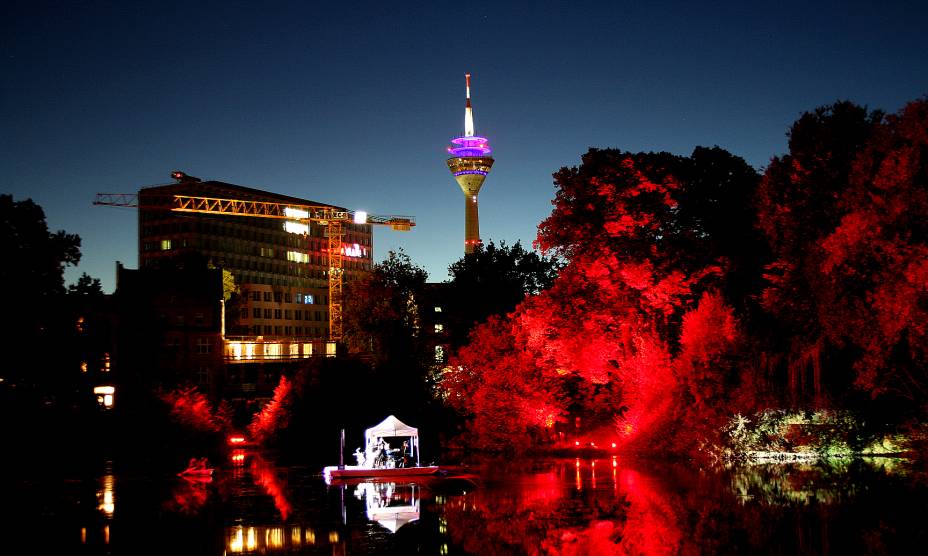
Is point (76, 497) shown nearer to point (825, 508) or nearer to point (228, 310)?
point (825, 508)

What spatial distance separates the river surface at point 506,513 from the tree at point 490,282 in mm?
34115

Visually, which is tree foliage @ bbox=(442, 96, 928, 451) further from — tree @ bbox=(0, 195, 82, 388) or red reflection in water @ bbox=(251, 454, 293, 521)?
tree @ bbox=(0, 195, 82, 388)

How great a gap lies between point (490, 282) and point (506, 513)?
52.1m

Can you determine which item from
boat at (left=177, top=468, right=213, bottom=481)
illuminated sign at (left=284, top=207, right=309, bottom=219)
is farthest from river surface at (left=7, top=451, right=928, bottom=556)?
illuminated sign at (left=284, top=207, right=309, bottom=219)

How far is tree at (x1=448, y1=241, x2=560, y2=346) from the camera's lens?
8456 centimetres

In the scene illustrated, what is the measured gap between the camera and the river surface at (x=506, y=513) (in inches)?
1131

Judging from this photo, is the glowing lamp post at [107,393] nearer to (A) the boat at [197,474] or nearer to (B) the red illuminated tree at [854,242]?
(A) the boat at [197,474]

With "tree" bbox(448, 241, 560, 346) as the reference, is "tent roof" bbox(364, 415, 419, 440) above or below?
below

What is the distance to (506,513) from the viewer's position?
35.6m

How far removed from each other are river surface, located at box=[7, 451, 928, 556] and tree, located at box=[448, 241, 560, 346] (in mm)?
34115

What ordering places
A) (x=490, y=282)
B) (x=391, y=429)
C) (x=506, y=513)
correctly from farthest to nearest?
(x=490, y=282)
(x=391, y=429)
(x=506, y=513)

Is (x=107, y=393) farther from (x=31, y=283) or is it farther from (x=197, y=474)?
(x=197, y=474)

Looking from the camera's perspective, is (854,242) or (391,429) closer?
(854,242)

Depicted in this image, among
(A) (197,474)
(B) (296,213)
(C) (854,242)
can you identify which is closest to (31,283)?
(A) (197,474)
